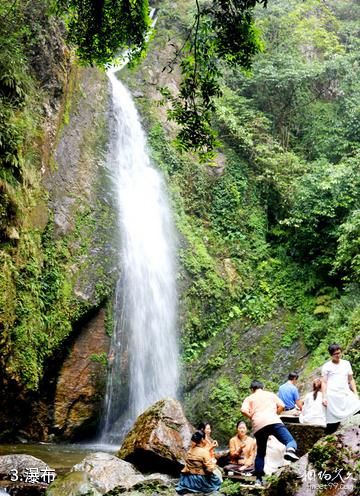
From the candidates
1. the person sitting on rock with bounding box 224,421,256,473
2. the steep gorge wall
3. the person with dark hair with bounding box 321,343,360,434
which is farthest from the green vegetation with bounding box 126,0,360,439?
the person with dark hair with bounding box 321,343,360,434

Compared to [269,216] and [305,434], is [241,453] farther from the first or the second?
[269,216]

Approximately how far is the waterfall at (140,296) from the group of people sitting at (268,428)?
155 inches

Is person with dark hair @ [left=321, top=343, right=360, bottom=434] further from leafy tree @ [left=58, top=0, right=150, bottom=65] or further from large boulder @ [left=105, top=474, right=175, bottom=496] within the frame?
leafy tree @ [left=58, top=0, right=150, bottom=65]

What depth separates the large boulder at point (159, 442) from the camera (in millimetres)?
7371

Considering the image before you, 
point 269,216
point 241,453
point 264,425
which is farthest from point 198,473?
point 269,216

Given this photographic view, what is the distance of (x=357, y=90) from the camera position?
18.5 meters

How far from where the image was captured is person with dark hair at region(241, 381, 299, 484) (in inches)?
220

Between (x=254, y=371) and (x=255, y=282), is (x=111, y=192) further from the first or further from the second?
(x=254, y=371)

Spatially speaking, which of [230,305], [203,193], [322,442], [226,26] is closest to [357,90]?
[203,193]

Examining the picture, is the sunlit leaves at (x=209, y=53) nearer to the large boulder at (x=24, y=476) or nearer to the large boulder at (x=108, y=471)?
the large boulder at (x=108, y=471)

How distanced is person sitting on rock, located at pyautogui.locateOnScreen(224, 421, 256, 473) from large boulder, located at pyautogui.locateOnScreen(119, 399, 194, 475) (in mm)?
732

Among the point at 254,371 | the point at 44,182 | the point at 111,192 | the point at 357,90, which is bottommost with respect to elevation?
the point at 254,371

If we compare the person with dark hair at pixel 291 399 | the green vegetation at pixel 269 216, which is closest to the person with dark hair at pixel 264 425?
the person with dark hair at pixel 291 399

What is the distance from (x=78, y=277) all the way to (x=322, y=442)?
7804mm
